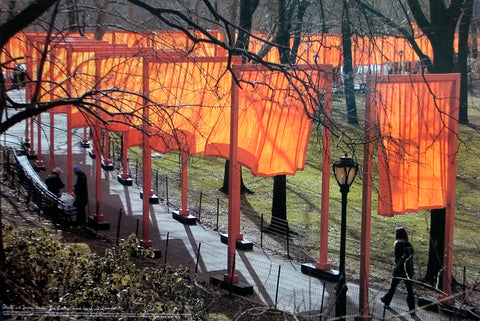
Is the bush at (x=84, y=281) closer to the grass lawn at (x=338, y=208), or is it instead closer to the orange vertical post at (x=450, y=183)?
the orange vertical post at (x=450, y=183)

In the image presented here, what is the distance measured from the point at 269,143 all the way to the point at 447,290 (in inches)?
178

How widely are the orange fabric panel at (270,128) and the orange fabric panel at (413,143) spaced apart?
2010 mm

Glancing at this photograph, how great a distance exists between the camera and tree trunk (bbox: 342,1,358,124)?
10.9 metres

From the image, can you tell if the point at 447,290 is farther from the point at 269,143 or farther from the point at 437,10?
the point at 437,10

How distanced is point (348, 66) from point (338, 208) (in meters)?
5.59


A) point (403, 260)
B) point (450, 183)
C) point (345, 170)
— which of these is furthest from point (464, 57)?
point (345, 170)

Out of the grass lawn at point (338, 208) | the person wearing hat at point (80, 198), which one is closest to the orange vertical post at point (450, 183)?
the grass lawn at point (338, 208)

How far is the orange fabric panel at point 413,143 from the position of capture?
41.3 feet

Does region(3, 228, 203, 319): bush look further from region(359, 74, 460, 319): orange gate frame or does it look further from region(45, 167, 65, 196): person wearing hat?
region(45, 167, 65, 196): person wearing hat

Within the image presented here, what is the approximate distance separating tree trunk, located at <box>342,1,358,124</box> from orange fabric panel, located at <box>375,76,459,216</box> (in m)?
0.81

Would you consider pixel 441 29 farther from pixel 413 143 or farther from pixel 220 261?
pixel 220 261

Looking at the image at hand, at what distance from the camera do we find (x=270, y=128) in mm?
14641

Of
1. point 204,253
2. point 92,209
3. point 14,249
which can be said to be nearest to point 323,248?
point 204,253

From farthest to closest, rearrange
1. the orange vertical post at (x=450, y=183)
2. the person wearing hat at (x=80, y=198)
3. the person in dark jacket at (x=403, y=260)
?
the person wearing hat at (x=80, y=198), the orange vertical post at (x=450, y=183), the person in dark jacket at (x=403, y=260)
